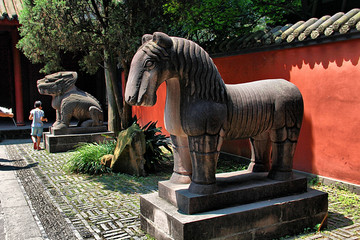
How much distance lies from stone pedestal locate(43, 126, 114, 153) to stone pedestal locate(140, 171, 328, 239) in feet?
19.3

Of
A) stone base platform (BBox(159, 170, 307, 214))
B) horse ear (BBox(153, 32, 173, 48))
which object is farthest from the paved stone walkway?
horse ear (BBox(153, 32, 173, 48))

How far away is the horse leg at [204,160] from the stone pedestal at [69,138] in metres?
6.18

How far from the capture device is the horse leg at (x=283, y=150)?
12.5ft

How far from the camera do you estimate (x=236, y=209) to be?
3.44 m

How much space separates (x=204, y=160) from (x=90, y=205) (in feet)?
8.09

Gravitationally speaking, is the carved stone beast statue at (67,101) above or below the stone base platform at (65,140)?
above

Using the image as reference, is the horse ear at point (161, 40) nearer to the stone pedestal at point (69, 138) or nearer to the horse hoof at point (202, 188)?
the horse hoof at point (202, 188)

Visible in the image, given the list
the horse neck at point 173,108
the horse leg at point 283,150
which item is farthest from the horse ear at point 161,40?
the horse leg at point 283,150

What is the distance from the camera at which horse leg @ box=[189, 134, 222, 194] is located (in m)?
3.32

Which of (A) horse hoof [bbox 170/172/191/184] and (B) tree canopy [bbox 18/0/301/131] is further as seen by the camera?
(B) tree canopy [bbox 18/0/301/131]

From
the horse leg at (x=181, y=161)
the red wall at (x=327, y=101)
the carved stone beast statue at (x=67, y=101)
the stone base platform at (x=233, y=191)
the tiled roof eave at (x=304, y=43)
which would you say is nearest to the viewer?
the stone base platform at (x=233, y=191)

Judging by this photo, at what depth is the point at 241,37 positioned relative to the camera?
7.08 m

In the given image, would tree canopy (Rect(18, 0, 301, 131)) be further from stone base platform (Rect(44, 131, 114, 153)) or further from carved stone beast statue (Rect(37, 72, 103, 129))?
stone base platform (Rect(44, 131, 114, 153))

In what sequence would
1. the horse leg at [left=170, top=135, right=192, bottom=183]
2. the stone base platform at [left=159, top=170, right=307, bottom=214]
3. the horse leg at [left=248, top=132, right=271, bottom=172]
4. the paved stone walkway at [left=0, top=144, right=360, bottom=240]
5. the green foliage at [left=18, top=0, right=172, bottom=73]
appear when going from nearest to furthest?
the stone base platform at [left=159, top=170, right=307, bottom=214]
the horse leg at [left=170, top=135, right=192, bottom=183]
the paved stone walkway at [left=0, top=144, right=360, bottom=240]
the horse leg at [left=248, top=132, right=271, bottom=172]
the green foliage at [left=18, top=0, right=172, bottom=73]
